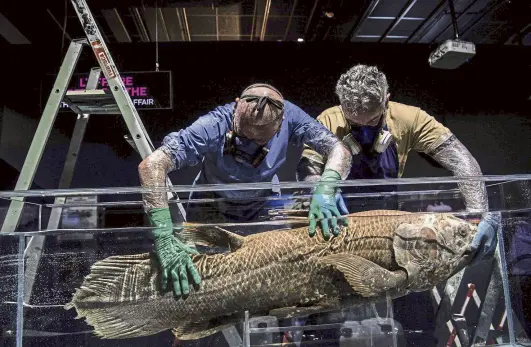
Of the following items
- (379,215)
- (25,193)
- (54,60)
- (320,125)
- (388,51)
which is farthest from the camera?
(388,51)

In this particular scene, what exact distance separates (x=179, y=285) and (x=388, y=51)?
2514mm

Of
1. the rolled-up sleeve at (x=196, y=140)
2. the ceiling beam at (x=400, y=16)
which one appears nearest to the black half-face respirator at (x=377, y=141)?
the rolled-up sleeve at (x=196, y=140)

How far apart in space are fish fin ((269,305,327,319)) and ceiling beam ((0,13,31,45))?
8.13 feet

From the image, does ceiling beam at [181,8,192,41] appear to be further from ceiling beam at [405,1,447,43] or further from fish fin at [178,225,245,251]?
fish fin at [178,225,245,251]

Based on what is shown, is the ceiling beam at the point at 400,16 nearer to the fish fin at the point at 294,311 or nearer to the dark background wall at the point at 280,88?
the dark background wall at the point at 280,88

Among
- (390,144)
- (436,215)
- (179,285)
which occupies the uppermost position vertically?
(390,144)

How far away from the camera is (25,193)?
66.6 inches

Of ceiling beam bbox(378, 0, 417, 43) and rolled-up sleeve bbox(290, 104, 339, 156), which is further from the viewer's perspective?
ceiling beam bbox(378, 0, 417, 43)

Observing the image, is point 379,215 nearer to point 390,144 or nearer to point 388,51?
point 390,144

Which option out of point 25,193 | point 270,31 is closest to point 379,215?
point 25,193

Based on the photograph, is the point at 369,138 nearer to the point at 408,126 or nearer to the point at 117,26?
the point at 408,126

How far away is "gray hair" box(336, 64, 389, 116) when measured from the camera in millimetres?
2229

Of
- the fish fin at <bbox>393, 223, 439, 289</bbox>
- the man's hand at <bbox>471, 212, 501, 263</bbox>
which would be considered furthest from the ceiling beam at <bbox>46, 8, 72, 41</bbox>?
the man's hand at <bbox>471, 212, 501, 263</bbox>

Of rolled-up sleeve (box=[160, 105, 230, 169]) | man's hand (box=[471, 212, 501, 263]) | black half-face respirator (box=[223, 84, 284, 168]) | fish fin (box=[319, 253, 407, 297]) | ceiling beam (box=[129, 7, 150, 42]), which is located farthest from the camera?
ceiling beam (box=[129, 7, 150, 42])
